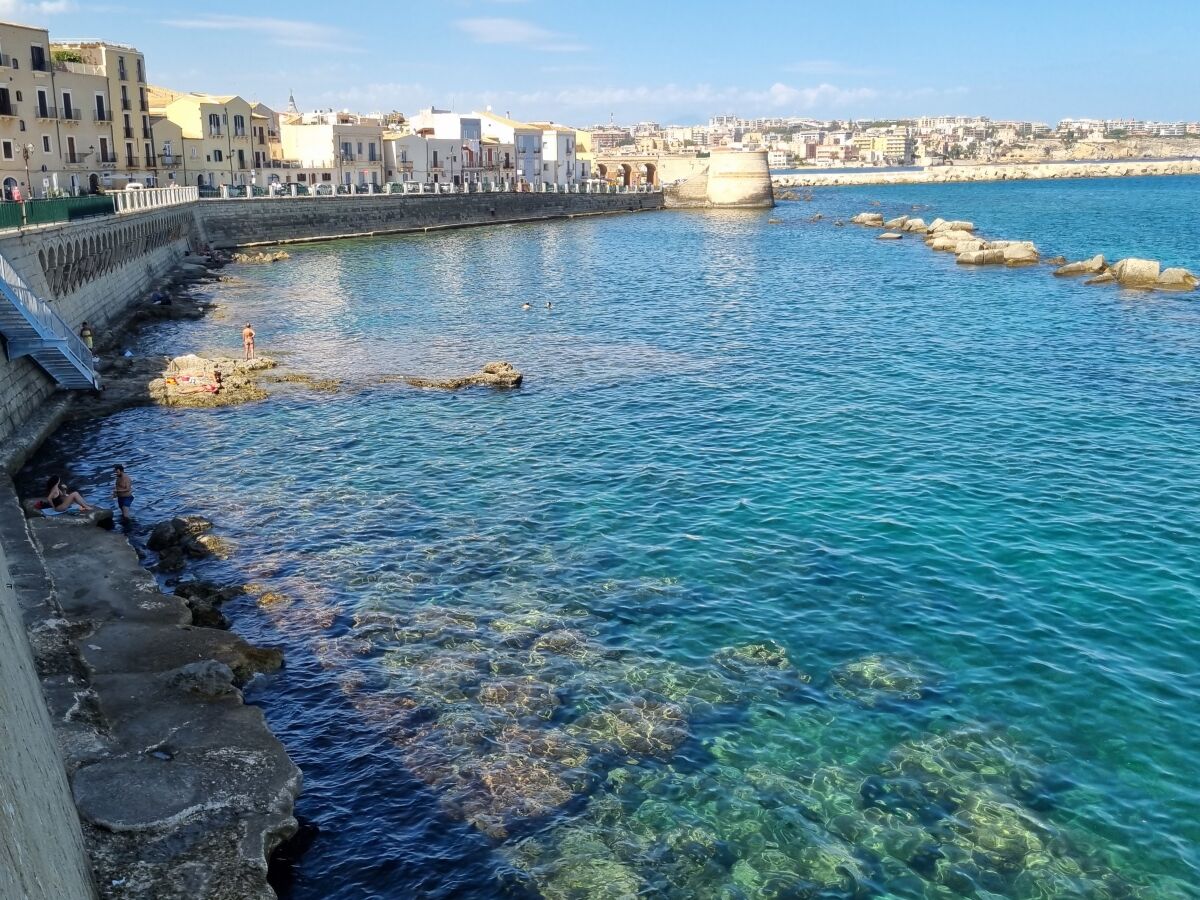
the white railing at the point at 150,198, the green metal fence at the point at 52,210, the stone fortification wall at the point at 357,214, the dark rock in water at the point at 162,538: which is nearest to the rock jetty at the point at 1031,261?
the stone fortification wall at the point at 357,214

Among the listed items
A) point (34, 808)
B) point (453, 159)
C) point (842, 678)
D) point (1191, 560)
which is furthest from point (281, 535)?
point (453, 159)

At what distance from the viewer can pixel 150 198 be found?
59.2 m

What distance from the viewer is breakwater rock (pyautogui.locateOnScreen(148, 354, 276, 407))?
105 feet

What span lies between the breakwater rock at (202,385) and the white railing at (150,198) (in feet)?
54.1

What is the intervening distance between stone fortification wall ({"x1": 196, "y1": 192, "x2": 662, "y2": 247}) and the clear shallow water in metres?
45.9

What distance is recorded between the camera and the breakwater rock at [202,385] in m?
32.2

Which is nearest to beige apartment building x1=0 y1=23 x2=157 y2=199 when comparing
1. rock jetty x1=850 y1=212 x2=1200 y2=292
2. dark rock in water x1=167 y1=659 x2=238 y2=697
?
dark rock in water x1=167 y1=659 x2=238 y2=697

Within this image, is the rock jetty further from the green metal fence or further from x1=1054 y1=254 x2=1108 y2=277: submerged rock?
the green metal fence

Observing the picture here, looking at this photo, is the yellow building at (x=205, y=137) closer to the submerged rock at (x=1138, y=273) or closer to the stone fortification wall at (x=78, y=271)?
the stone fortification wall at (x=78, y=271)

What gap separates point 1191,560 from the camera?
1928cm

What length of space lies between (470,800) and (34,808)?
6.27 metres

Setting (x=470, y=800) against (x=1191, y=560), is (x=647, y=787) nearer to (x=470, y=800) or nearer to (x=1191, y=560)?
(x=470, y=800)

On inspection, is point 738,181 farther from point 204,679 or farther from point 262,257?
point 204,679

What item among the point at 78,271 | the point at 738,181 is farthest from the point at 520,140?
the point at 78,271
